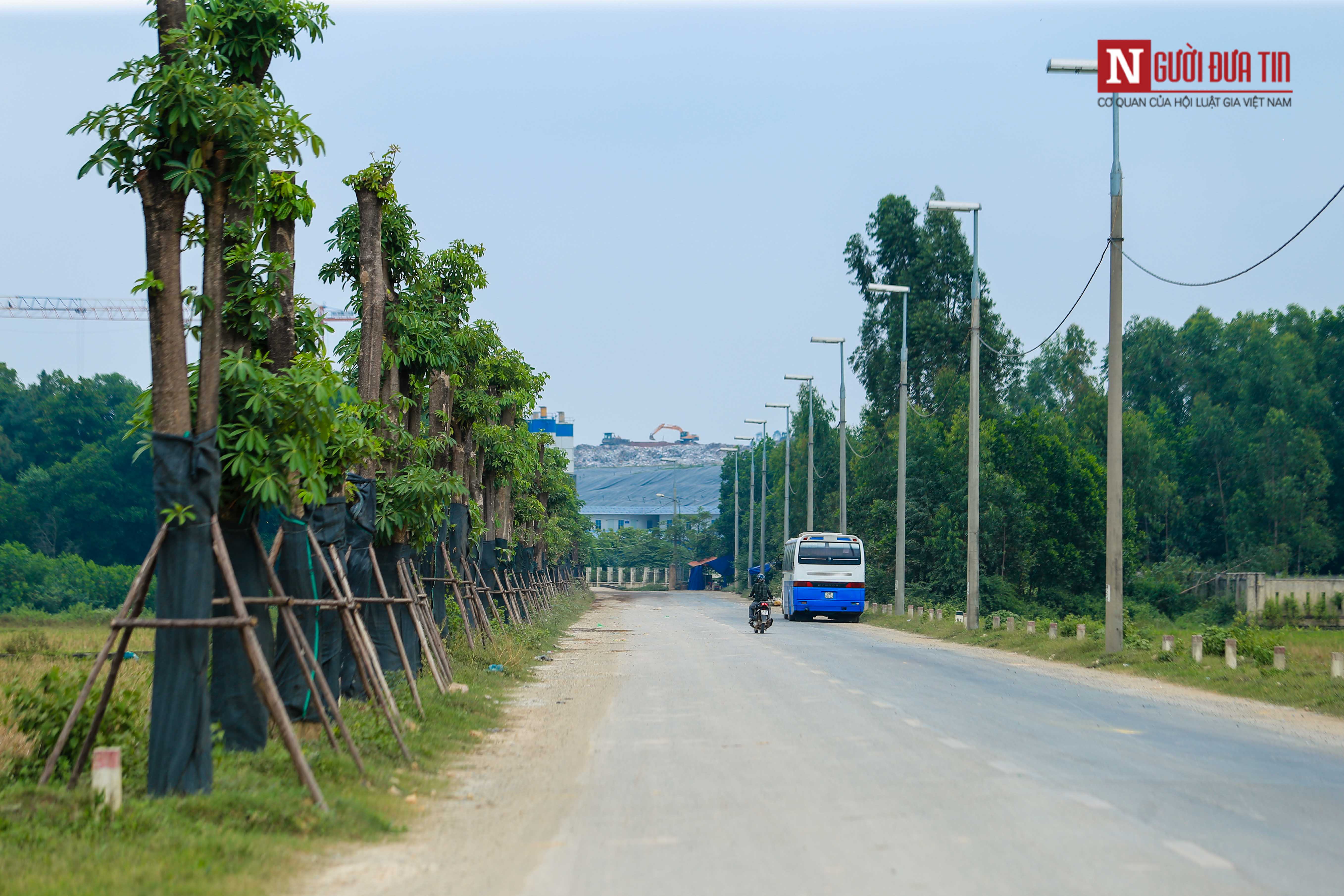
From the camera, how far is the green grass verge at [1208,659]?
56.3ft

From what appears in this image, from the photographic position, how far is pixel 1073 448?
6775 centimetres

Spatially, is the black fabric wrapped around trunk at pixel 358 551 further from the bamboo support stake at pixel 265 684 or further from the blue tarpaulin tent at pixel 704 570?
the blue tarpaulin tent at pixel 704 570

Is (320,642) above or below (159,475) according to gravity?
below

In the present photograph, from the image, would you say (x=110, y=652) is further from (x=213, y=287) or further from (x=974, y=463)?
(x=974, y=463)

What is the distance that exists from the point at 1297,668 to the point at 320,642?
14585 mm

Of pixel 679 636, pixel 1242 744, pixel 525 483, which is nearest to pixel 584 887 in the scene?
pixel 1242 744

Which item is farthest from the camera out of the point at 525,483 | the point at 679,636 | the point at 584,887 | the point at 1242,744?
the point at 525,483

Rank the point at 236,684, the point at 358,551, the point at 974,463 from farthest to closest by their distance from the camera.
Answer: the point at 974,463 → the point at 358,551 → the point at 236,684

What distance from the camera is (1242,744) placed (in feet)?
40.1

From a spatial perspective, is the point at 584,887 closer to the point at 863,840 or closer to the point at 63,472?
the point at 863,840

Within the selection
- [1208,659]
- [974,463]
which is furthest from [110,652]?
[974,463]

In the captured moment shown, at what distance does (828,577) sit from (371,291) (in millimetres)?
32203

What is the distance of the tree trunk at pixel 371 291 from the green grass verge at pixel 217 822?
5309 mm

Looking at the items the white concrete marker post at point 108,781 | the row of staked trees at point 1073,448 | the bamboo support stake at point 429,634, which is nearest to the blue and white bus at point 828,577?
the row of staked trees at point 1073,448
